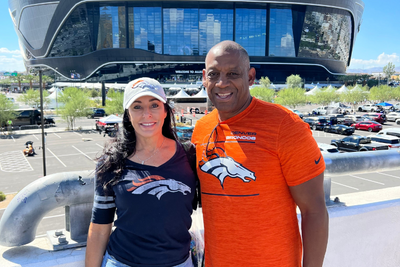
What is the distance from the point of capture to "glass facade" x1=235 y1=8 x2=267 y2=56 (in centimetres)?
8325

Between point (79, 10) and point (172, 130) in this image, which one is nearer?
point (172, 130)

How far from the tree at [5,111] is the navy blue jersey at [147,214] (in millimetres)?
37614

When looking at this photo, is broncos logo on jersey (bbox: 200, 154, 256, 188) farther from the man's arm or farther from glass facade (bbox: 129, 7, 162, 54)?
glass facade (bbox: 129, 7, 162, 54)

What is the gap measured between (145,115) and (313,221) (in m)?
1.20

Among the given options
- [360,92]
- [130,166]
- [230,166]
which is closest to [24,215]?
[130,166]

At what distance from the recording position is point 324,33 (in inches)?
3447

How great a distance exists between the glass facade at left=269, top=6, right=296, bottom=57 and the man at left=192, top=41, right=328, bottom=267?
87932mm

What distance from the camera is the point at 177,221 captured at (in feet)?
6.41

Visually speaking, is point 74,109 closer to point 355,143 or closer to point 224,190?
point 355,143

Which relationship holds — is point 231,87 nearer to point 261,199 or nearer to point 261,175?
point 261,175

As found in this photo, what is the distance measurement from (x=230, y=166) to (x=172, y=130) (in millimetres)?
602

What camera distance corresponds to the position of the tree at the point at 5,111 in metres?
34.0

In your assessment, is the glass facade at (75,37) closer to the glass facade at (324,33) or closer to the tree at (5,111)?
the tree at (5,111)

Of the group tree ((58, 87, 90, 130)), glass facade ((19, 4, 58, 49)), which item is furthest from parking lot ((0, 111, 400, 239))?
glass facade ((19, 4, 58, 49))
